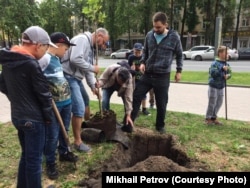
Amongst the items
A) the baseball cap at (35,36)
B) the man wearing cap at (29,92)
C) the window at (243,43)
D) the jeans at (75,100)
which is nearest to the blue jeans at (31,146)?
the man wearing cap at (29,92)

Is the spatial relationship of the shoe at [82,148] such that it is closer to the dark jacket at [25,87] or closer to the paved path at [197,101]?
the dark jacket at [25,87]

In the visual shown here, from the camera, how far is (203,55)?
2772 centimetres

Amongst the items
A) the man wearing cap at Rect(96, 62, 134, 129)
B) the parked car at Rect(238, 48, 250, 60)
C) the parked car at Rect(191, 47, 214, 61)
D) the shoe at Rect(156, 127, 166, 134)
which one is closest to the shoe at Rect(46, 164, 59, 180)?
the man wearing cap at Rect(96, 62, 134, 129)

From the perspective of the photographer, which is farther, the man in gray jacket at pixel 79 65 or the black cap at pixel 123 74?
the black cap at pixel 123 74

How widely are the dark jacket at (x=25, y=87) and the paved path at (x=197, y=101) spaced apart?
3990 millimetres

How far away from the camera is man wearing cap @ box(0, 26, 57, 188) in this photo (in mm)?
2555

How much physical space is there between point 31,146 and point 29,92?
0.51 m

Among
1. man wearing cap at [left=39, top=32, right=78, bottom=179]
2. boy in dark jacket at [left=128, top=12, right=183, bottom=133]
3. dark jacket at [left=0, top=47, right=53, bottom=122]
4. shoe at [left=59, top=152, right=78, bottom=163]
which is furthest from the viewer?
boy in dark jacket at [left=128, top=12, right=183, bottom=133]

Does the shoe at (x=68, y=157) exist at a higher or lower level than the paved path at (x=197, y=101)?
higher

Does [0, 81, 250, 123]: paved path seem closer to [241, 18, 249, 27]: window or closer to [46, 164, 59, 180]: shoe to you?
[46, 164, 59, 180]: shoe

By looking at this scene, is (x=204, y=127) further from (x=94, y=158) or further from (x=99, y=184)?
(x=99, y=184)

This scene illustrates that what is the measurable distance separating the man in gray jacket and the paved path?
2.88 meters

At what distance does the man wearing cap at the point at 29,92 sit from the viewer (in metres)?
2.55

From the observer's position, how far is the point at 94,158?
405 centimetres
